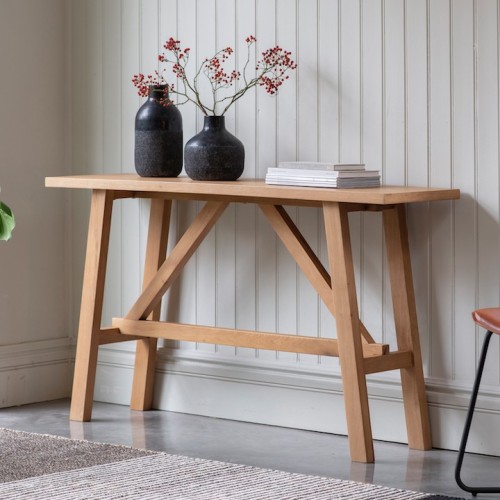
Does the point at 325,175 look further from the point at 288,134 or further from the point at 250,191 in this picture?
the point at 288,134

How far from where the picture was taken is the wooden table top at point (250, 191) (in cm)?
321

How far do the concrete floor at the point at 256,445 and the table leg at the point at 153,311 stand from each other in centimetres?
7

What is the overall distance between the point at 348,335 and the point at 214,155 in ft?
2.47

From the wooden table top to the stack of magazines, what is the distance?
0.03 meters

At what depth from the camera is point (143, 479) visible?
3029mm

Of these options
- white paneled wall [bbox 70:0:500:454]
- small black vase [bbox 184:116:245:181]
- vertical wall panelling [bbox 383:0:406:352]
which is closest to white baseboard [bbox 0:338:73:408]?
white paneled wall [bbox 70:0:500:454]

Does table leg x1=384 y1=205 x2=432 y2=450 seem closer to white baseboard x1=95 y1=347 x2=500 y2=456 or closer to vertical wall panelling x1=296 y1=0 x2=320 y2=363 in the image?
white baseboard x1=95 y1=347 x2=500 y2=456

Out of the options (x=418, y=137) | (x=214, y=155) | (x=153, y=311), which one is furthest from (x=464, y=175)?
(x=153, y=311)

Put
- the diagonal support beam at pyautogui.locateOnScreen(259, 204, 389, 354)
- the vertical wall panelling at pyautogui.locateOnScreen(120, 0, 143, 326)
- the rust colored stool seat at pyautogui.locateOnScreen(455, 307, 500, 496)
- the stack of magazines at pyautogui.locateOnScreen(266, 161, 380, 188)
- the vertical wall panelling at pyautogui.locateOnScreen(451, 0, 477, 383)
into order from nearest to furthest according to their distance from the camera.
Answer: the rust colored stool seat at pyautogui.locateOnScreen(455, 307, 500, 496) → the stack of magazines at pyautogui.locateOnScreen(266, 161, 380, 188) → the vertical wall panelling at pyautogui.locateOnScreen(451, 0, 477, 383) → the diagonal support beam at pyautogui.locateOnScreen(259, 204, 389, 354) → the vertical wall panelling at pyautogui.locateOnScreen(120, 0, 143, 326)

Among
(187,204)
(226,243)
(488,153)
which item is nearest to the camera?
(488,153)

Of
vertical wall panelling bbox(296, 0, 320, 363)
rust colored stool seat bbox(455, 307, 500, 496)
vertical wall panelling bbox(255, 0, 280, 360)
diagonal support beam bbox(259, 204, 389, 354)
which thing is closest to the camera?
rust colored stool seat bbox(455, 307, 500, 496)

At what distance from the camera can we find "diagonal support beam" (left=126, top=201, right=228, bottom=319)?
3.83m

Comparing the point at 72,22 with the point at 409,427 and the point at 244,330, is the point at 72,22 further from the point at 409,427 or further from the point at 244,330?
the point at 409,427

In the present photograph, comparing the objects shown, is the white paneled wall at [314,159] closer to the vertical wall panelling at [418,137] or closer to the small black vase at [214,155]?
the vertical wall panelling at [418,137]
